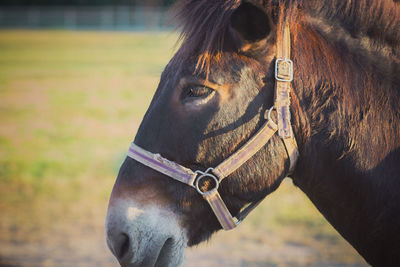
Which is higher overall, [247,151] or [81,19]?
[247,151]

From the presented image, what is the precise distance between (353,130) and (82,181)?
5.99m

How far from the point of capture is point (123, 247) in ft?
5.82

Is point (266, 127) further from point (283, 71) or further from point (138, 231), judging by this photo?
point (138, 231)

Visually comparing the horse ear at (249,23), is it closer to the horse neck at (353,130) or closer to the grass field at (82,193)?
the horse neck at (353,130)

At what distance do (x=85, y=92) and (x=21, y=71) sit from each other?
6.57 meters

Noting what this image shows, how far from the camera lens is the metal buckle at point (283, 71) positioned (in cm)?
172

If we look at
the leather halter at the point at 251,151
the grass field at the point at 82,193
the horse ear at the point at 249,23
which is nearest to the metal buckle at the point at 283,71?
the leather halter at the point at 251,151

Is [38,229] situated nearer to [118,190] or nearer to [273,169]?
[118,190]

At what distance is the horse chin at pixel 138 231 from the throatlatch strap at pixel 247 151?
0.98 feet

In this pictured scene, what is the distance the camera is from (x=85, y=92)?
15.2 metres

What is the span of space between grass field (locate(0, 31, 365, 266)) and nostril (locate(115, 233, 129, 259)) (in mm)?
969

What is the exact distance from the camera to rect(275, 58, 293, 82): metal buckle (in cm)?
172

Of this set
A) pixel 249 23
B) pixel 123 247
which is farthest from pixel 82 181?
pixel 249 23

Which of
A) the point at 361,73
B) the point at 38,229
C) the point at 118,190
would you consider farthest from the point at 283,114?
the point at 38,229
